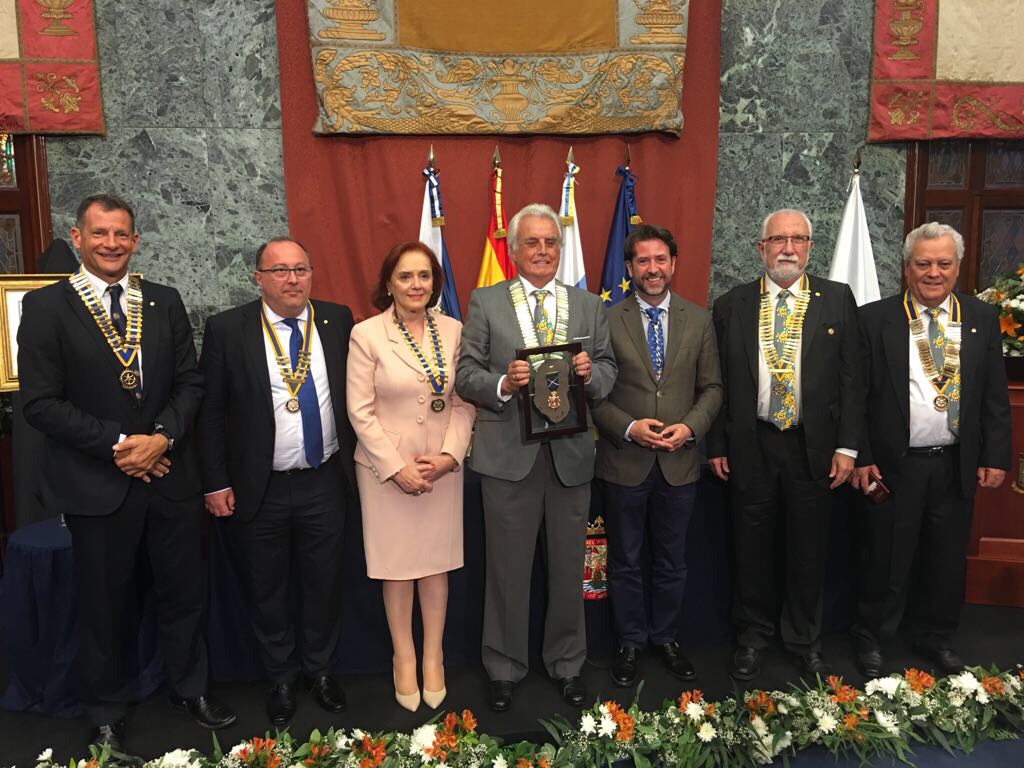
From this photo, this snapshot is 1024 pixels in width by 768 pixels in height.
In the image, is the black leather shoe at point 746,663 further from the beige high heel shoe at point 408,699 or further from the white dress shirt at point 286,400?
the white dress shirt at point 286,400

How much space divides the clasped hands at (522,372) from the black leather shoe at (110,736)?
1.70 meters

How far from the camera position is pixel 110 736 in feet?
7.77

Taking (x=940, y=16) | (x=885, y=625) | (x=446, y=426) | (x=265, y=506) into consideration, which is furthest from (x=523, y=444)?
(x=940, y=16)

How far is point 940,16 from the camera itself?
4.30 metres

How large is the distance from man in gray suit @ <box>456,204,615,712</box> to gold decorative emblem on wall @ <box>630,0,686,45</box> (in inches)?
87.9

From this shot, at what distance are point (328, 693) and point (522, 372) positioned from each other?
1365 mm

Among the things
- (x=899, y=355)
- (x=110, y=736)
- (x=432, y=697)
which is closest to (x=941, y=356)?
(x=899, y=355)

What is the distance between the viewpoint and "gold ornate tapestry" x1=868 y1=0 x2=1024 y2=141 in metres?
4.30

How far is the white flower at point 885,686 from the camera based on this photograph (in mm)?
2633

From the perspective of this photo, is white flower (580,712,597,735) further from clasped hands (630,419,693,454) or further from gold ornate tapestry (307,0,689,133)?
gold ornate tapestry (307,0,689,133)

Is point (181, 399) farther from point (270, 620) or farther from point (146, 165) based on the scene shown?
point (146, 165)

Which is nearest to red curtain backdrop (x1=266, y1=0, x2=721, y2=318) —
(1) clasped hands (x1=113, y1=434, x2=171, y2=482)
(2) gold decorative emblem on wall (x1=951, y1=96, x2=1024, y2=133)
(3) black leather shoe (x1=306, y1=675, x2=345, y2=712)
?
(2) gold decorative emblem on wall (x1=951, y1=96, x2=1024, y2=133)

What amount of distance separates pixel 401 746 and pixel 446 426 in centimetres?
106

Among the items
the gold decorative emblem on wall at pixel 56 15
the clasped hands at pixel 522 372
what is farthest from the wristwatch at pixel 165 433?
the gold decorative emblem on wall at pixel 56 15
